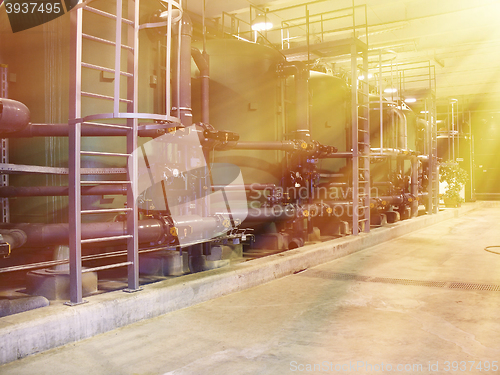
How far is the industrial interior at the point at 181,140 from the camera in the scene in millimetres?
4328

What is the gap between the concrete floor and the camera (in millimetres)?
3188

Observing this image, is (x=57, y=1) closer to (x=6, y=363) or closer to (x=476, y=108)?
(x=6, y=363)

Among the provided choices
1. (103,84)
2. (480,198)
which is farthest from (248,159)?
(480,198)

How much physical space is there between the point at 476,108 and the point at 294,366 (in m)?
27.8

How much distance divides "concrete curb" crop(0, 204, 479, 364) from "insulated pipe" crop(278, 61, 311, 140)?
2.90m

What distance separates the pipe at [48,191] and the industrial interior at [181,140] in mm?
20

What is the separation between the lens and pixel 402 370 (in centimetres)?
309

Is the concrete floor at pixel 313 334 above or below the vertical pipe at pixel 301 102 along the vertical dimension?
below

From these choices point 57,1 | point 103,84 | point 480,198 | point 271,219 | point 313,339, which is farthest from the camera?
point 480,198

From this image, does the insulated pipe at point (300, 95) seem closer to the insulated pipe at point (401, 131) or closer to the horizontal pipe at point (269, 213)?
the horizontal pipe at point (269, 213)

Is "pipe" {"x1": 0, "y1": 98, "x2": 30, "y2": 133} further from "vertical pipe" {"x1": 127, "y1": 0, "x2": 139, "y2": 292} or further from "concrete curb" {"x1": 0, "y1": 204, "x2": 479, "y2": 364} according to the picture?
"concrete curb" {"x1": 0, "y1": 204, "x2": 479, "y2": 364}

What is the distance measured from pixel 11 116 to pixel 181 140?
2.56m

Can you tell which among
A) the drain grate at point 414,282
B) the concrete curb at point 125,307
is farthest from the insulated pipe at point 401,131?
the drain grate at point 414,282

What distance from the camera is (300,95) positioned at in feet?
30.1
